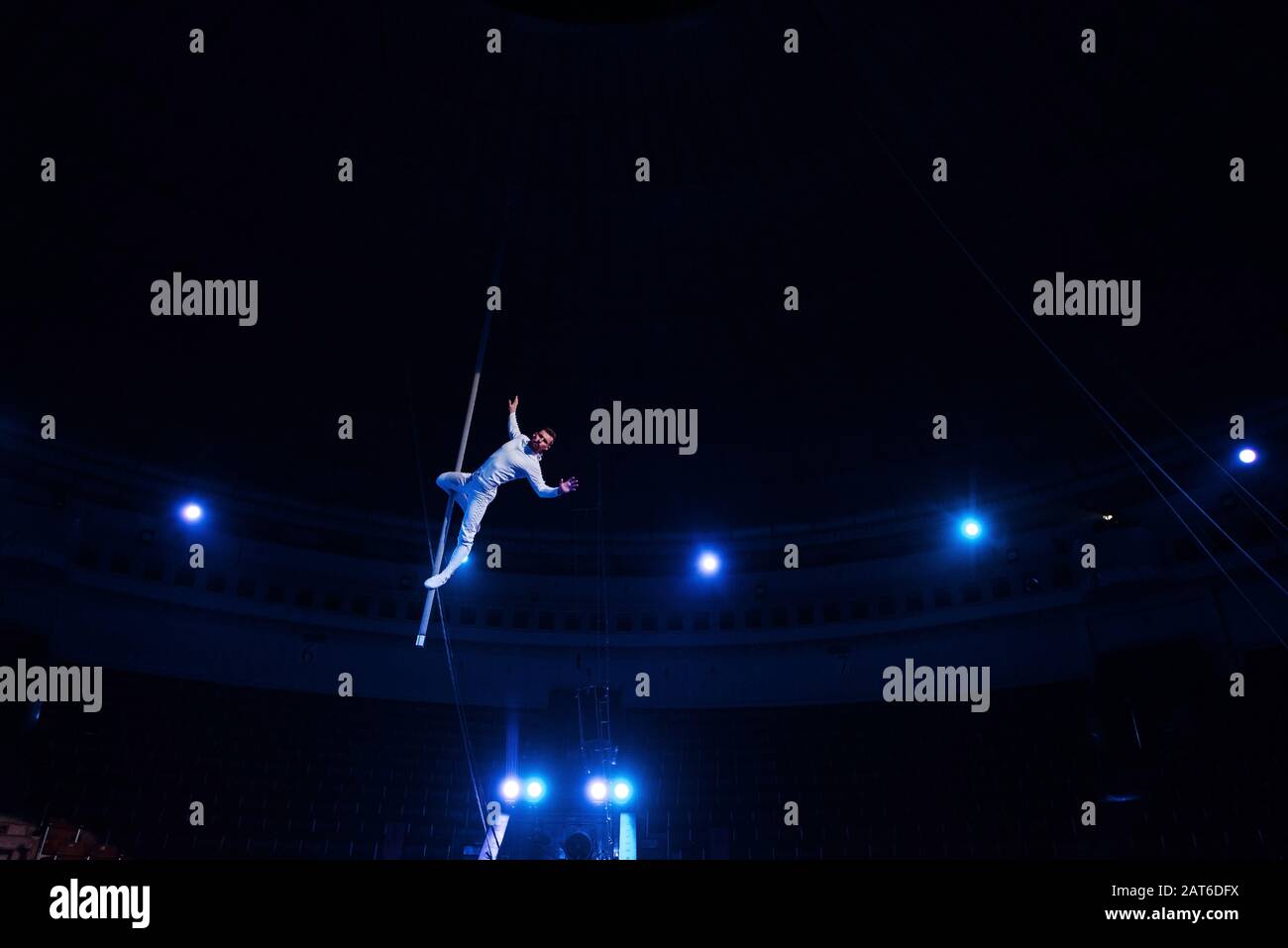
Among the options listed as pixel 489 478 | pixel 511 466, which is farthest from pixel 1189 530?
pixel 489 478

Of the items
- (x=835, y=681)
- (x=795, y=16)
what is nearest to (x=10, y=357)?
(x=795, y=16)

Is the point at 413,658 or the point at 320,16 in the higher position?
the point at 320,16

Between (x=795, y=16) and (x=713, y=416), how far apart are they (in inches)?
385

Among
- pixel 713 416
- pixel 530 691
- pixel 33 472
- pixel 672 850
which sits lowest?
pixel 672 850

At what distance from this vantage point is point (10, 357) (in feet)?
56.2

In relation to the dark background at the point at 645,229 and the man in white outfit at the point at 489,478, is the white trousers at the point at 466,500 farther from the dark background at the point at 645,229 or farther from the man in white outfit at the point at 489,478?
the dark background at the point at 645,229

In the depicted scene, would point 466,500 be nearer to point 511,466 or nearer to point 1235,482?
point 511,466

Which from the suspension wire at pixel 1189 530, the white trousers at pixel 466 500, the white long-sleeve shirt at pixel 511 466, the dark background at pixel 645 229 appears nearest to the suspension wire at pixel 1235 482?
the dark background at pixel 645 229

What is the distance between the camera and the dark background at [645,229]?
1205cm

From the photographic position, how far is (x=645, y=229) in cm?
1531

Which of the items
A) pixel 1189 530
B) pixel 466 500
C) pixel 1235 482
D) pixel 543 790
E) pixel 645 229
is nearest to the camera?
pixel 466 500
